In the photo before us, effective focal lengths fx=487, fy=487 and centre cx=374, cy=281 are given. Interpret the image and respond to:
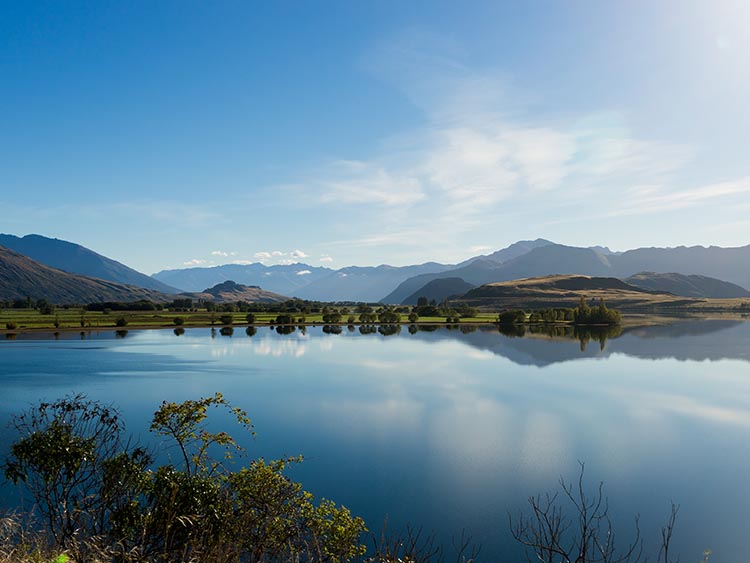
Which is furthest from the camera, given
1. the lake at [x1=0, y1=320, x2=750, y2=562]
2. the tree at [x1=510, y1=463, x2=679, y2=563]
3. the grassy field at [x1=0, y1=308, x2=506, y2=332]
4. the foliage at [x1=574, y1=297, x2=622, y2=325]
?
the foliage at [x1=574, y1=297, x2=622, y2=325]

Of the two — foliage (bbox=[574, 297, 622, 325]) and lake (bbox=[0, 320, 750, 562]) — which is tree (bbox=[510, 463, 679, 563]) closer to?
lake (bbox=[0, 320, 750, 562])

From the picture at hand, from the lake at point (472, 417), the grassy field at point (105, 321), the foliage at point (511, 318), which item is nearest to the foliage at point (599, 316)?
the foliage at point (511, 318)

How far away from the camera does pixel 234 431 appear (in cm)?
3750

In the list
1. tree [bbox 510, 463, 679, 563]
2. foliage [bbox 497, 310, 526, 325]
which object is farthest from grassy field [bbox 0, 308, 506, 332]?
tree [bbox 510, 463, 679, 563]

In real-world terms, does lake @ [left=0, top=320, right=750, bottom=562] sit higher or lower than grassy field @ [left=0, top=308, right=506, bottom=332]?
lower

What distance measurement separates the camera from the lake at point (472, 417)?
80.1 feet

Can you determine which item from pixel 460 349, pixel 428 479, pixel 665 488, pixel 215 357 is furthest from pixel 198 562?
pixel 460 349

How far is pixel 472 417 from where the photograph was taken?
42.8 meters

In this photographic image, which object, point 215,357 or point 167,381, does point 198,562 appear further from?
point 215,357

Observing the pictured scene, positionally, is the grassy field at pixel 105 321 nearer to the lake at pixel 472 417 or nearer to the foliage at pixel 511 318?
the foliage at pixel 511 318

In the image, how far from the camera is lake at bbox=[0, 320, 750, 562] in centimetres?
2442

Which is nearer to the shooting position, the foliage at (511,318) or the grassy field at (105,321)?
the grassy field at (105,321)

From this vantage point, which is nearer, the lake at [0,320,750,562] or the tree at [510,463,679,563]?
the tree at [510,463,679,563]

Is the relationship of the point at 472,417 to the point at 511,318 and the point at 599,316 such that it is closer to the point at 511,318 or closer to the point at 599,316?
the point at 511,318
